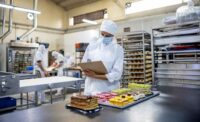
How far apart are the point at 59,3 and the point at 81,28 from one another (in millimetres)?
1578

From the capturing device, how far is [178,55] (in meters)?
2.65

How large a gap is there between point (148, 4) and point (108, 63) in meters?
4.23

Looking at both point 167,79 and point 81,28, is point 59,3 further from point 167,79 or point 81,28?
point 167,79

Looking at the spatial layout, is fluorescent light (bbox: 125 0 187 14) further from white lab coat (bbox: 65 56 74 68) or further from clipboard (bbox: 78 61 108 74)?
clipboard (bbox: 78 61 108 74)

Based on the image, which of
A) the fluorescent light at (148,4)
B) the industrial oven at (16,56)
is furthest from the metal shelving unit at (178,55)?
the industrial oven at (16,56)

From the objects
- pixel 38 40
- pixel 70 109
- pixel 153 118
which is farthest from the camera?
pixel 38 40

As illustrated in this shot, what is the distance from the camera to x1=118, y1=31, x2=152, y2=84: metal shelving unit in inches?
137

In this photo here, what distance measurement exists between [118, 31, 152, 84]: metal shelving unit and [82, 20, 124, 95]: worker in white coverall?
1.42m

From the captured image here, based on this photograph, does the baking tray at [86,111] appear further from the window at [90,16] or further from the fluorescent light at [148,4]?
the window at [90,16]

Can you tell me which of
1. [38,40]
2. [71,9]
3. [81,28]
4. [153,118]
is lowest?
[153,118]

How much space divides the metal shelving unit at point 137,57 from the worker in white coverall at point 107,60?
142 cm

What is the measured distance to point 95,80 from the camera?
2.11m

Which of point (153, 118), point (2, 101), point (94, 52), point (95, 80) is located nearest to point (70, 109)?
point (153, 118)

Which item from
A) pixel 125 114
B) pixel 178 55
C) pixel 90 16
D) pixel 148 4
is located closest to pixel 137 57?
pixel 178 55
